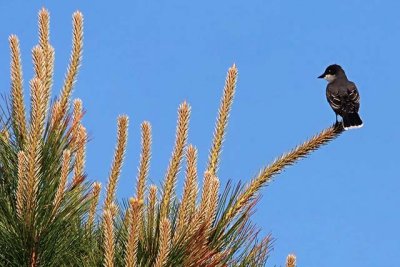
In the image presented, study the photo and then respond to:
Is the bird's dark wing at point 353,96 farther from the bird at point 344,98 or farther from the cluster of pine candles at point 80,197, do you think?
the cluster of pine candles at point 80,197

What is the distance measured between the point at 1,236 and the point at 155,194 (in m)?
0.91

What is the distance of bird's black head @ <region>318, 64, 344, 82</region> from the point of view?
1219cm

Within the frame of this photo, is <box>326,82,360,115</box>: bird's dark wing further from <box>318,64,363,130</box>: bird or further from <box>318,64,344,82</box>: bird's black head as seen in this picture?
<box>318,64,344,82</box>: bird's black head

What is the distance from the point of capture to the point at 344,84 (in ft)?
35.6

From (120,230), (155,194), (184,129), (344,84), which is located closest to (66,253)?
(120,230)

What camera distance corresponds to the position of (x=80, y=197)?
14.9 feet

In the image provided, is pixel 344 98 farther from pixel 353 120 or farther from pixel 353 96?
pixel 353 120

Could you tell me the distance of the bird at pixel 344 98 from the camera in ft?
30.3

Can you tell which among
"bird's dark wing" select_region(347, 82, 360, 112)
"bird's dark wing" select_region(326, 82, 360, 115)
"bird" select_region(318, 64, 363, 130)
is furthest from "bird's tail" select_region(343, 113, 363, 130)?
"bird's dark wing" select_region(347, 82, 360, 112)

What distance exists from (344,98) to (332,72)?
2123 mm

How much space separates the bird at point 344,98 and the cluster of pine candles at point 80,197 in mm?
4202

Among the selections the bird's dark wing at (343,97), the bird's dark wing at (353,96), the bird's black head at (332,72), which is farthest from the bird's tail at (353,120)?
the bird's black head at (332,72)

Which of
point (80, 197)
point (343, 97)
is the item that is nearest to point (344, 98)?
point (343, 97)

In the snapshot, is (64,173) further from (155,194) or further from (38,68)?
(38,68)
